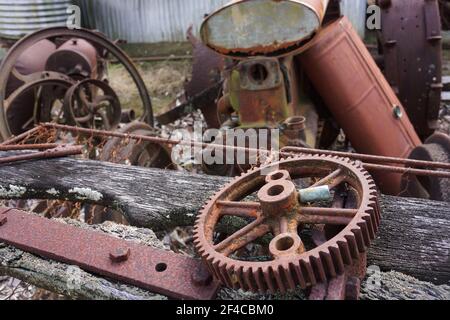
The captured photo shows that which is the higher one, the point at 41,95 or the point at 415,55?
the point at 415,55

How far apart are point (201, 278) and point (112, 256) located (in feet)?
0.78

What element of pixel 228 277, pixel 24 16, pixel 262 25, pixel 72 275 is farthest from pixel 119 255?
pixel 24 16

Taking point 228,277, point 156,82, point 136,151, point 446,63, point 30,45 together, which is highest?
point 30,45

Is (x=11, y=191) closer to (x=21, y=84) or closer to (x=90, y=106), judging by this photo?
(x=90, y=106)

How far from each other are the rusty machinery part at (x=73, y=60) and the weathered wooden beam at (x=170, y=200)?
255 centimetres

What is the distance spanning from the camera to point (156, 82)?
7051mm

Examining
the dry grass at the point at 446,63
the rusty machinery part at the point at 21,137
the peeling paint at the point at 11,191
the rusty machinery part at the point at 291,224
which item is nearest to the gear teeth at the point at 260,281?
the rusty machinery part at the point at 291,224

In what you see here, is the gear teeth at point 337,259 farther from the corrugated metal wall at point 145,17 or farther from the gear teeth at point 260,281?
the corrugated metal wall at point 145,17

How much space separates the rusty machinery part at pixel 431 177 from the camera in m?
1.88

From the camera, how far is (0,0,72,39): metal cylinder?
23.6 ft

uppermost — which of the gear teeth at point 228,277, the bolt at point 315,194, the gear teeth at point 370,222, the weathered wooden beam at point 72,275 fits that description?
the bolt at point 315,194

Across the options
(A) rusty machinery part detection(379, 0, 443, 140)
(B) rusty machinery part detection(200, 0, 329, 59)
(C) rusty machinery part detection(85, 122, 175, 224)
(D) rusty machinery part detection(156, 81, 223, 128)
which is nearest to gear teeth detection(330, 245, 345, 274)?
(C) rusty machinery part detection(85, 122, 175, 224)

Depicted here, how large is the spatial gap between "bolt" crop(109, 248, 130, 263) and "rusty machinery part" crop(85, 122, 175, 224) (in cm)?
85

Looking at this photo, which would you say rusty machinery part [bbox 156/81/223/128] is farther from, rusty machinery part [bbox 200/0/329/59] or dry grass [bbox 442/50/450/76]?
dry grass [bbox 442/50/450/76]
